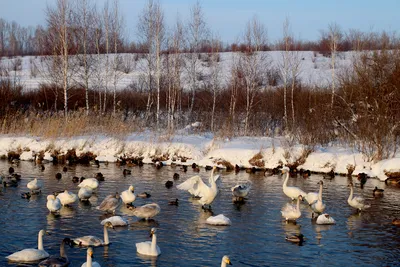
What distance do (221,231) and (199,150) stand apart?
15391mm

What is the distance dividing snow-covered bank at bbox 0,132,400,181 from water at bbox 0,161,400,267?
5822 millimetres

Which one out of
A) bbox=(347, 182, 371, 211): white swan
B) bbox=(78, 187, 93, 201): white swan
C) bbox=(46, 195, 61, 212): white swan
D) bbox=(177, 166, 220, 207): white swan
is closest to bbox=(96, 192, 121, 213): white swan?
bbox=(46, 195, 61, 212): white swan

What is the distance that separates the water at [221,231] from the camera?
12.4 metres

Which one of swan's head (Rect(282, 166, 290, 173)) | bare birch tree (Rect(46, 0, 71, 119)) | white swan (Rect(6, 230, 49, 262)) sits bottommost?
swan's head (Rect(282, 166, 290, 173))

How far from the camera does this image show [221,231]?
581 inches

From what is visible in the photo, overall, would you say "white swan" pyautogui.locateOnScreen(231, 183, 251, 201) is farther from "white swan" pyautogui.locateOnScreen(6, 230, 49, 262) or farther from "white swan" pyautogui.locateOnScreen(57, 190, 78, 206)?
"white swan" pyautogui.locateOnScreen(6, 230, 49, 262)

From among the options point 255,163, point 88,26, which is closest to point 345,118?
point 255,163

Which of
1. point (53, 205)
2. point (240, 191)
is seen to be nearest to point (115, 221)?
point (53, 205)

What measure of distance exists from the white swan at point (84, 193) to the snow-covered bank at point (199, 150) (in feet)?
34.5

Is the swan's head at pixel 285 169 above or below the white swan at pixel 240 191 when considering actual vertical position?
below

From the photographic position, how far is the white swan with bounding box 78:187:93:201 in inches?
726

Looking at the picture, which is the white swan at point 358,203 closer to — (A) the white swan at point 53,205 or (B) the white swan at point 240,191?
(B) the white swan at point 240,191

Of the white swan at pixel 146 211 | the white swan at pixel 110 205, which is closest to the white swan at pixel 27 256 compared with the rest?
the white swan at pixel 146 211

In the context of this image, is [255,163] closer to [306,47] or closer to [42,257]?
[42,257]
